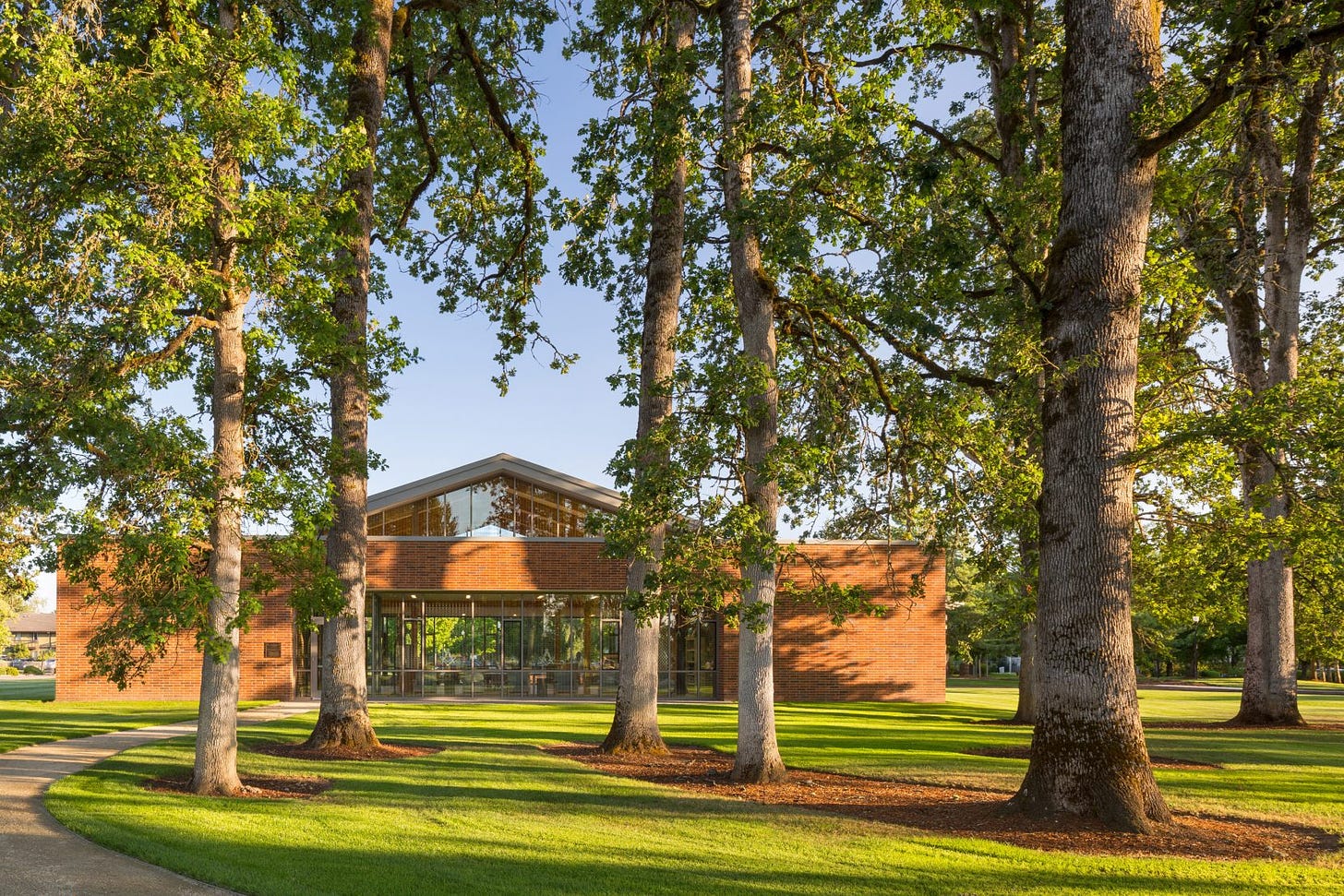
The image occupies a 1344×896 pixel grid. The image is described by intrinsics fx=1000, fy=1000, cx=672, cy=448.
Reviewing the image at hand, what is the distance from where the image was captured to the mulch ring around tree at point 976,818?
8164 mm

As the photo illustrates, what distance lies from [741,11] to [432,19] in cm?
813

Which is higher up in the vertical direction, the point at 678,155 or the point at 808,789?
the point at 678,155

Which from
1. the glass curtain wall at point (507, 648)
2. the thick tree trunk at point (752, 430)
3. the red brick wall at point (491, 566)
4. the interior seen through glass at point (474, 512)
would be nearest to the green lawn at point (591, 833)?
the thick tree trunk at point (752, 430)

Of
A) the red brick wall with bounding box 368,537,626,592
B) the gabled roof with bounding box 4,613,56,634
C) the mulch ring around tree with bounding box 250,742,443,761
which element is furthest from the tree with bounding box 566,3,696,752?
the gabled roof with bounding box 4,613,56,634

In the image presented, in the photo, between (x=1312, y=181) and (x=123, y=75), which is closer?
(x=123, y=75)

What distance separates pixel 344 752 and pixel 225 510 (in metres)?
5.44

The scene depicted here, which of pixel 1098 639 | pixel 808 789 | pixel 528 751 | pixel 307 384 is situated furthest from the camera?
pixel 528 751

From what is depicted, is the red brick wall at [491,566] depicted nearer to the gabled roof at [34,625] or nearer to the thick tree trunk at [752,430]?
the thick tree trunk at [752,430]

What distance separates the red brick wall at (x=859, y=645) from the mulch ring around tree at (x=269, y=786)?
61.4 feet

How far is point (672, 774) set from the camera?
12.8 meters

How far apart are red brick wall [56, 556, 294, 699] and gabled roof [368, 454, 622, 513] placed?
157 inches

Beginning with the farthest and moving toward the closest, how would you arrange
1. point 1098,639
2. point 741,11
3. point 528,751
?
point 528,751, point 741,11, point 1098,639

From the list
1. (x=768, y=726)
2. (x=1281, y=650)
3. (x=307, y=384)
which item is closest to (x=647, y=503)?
(x=768, y=726)

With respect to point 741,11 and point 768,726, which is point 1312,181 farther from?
point 768,726
